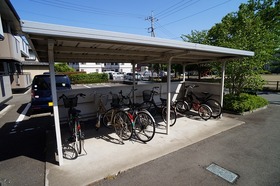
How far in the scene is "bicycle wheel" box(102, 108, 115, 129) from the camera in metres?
4.03

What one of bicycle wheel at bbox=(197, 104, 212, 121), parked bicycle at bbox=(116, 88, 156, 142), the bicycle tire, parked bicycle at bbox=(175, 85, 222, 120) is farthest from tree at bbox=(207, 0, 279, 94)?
the bicycle tire

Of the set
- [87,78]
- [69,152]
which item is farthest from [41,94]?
[87,78]

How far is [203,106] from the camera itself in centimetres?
514

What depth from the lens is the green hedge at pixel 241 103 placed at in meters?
5.72

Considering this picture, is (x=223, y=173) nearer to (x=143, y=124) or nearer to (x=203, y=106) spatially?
(x=143, y=124)

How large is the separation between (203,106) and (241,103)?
6.17 ft

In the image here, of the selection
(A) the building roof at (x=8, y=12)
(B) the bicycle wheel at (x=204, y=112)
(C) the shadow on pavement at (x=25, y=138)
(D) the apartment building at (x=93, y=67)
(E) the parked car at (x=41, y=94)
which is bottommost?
(C) the shadow on pavement at (x=25, y=138)

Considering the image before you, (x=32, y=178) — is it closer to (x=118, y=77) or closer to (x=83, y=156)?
(x=83, y=156)

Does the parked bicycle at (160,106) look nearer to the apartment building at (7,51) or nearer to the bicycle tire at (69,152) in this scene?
the bicycle tire at (69,152)

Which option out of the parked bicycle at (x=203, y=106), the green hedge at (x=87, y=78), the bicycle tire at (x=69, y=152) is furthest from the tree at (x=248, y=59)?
the green hedge at (x=87, y=78)

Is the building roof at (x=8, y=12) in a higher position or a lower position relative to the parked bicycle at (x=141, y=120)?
higher

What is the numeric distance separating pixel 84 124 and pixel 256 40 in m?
7.18

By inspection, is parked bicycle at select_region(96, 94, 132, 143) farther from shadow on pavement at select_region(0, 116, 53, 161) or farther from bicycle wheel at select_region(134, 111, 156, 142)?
shadow on pavement at select_region(0, 116, 53, 161)

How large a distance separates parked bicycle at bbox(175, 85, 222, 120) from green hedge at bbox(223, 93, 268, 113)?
816 millimetres
